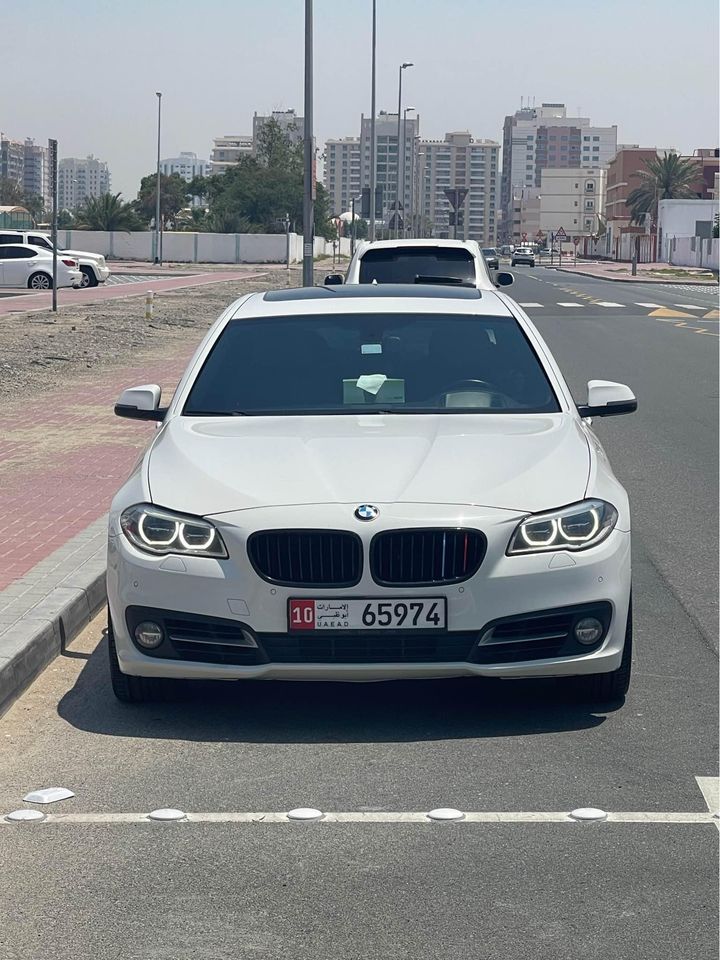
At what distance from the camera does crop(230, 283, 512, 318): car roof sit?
6.97 m

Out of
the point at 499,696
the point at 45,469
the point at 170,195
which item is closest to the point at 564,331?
the point at 45,469

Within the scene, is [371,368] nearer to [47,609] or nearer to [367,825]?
[47,609]

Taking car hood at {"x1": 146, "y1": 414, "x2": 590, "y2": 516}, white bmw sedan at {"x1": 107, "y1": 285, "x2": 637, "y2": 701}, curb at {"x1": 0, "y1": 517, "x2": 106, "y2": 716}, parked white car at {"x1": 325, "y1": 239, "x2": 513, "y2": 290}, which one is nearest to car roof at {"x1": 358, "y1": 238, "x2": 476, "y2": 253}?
parked white car at {"x1": 325, "y1": 239, "x2": 513, "y2": 290}

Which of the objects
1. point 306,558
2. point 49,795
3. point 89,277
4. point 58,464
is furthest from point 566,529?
point 89,277

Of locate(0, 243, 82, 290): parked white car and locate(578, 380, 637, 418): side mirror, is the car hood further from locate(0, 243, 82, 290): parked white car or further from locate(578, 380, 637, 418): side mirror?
locate(0, 243, 82, 290): parked white car

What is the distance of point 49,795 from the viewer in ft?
15.1

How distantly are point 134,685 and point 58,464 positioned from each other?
577 centimetres

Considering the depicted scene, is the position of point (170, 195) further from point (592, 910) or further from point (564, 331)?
point (592, 910)

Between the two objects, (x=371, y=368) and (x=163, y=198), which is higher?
(x=163, y=198)

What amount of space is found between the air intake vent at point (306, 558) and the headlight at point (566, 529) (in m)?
0.55

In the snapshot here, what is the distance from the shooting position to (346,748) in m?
5.07

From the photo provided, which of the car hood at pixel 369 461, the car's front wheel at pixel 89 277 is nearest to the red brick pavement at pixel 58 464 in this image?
the car hood at pixel 369 461

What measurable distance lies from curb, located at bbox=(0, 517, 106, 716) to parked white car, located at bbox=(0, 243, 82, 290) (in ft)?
116

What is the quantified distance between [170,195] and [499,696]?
373ft
